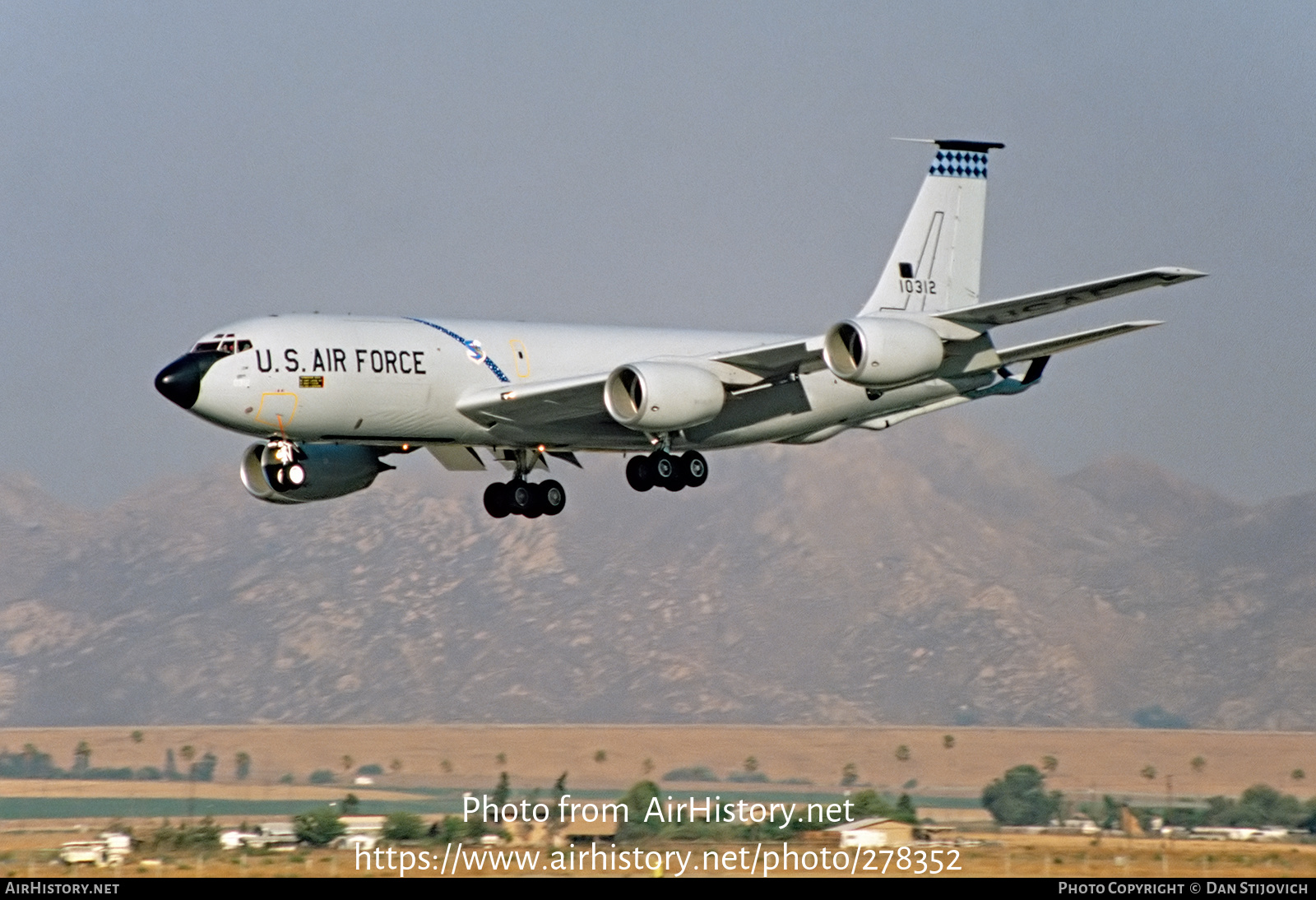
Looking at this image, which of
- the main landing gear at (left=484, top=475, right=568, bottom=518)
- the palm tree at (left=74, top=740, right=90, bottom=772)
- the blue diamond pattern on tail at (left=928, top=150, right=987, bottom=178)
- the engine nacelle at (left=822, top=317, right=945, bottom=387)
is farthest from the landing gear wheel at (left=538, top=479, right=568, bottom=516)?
the palm tree at (left=74, top=740, right=90, bottom=772)

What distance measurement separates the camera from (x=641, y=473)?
40.5 m

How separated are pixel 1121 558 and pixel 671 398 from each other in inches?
2059

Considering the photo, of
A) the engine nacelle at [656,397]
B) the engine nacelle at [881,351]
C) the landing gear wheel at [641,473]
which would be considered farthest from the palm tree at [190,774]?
the engine nacelle at [881,351]

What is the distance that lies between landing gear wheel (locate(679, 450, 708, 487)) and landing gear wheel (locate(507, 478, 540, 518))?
11.7 ft

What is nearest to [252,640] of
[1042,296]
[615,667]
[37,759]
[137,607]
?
[137,607]

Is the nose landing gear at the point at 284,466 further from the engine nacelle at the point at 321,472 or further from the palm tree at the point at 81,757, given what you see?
the palm tree at the point at 81,757

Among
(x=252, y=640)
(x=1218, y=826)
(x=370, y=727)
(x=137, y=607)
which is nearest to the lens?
(x=1218, y=826)

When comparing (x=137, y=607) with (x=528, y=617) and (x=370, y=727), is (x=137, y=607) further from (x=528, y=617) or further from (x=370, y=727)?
(x=370, y=727)

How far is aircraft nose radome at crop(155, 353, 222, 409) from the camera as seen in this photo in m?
35.4

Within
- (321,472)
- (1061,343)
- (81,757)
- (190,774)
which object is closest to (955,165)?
(1061,343)

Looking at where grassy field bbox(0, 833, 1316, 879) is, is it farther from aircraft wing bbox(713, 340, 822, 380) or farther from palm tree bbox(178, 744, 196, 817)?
palm tree bbox(178, 744, 196, 817)

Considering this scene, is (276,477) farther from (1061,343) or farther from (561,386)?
(1061,343)

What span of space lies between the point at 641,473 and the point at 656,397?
3.19 m

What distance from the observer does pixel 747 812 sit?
39.3 m
